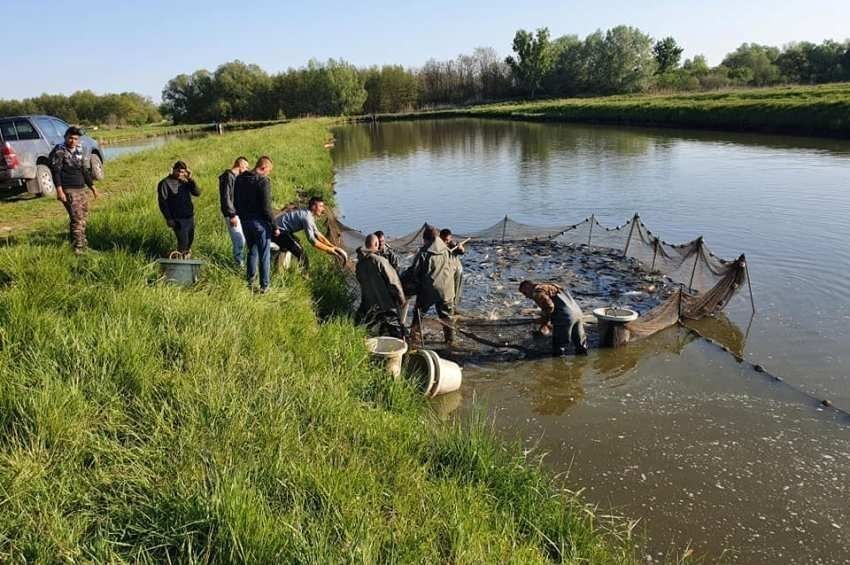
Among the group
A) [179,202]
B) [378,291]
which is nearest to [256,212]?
[179,202]

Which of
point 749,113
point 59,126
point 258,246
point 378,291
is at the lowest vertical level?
point 378,291

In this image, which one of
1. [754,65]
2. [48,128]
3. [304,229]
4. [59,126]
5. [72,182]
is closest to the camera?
[72,182]

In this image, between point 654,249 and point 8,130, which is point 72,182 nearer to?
point 8,130

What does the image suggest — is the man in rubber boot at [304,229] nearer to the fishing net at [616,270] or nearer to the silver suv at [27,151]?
the fishing net at [616,270]

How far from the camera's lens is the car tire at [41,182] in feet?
43.8

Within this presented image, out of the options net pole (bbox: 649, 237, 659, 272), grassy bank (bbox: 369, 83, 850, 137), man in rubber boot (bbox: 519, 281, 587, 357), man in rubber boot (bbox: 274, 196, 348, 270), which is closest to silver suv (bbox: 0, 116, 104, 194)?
man in rubber boot (bbox: 274, 196, 348, 270)

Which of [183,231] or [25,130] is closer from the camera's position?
[183,231]

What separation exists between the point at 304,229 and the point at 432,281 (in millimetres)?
2075

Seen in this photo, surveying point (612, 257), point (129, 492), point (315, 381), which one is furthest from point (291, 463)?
point (612, 257)

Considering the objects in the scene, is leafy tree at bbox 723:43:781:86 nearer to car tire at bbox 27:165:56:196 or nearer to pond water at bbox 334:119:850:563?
pond water at bbox 334:119:850:563

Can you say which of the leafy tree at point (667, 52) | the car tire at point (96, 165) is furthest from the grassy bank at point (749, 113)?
the leafy tree at point (667, 52)

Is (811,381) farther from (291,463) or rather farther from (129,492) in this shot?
(129,492)

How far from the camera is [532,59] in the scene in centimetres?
10000

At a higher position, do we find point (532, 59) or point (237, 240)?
point (532, 59)
